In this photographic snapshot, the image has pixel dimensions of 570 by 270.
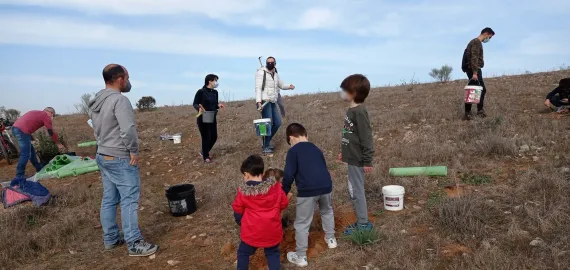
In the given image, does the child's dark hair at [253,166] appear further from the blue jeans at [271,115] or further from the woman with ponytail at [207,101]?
the blue jeans at [271,115]

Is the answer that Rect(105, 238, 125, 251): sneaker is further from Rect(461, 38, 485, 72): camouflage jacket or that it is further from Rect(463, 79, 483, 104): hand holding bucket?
Rect(461, 38, 485, 72): camouflage jacket

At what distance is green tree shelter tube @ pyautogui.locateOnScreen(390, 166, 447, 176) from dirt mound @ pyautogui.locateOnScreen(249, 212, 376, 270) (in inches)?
51.8

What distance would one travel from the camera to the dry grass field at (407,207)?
3330 mm

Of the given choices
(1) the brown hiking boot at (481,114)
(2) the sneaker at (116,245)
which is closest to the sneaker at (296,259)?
(2) the sneaker at (116,245)

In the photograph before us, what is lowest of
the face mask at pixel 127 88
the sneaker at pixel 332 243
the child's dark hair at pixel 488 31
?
the sneaker at pixel 332 243

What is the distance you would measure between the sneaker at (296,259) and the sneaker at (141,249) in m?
1.46

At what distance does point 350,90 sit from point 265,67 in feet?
13.0

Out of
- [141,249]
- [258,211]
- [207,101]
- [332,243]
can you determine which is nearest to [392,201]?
[332,243]

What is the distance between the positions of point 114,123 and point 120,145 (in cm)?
23

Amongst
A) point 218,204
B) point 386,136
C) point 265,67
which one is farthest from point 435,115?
point 218,204

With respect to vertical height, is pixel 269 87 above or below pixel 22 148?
above

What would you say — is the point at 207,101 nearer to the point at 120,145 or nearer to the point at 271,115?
the point at 271,115

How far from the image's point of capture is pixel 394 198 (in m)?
4.25

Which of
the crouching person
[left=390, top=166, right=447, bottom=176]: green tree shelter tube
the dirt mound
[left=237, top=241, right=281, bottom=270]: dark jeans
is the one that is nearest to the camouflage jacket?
the crouching person
